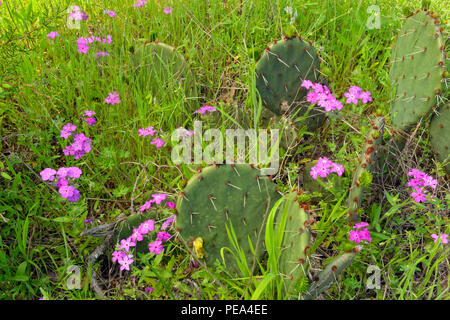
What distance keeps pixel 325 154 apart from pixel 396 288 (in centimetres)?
91

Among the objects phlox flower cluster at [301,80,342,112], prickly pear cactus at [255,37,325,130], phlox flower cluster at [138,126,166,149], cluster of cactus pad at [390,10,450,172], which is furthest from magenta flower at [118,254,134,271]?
cluster of cactus pad at [390,10,450,172]

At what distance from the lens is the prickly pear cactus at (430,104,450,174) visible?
200 cm

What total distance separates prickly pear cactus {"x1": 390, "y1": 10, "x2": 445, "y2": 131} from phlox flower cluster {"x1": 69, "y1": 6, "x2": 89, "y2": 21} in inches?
79.0

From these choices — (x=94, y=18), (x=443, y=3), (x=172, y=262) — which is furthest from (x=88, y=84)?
(x=443, y=3)

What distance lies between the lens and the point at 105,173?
2.14 meters

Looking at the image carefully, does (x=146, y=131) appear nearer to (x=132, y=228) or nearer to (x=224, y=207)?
(x=132, y=228)

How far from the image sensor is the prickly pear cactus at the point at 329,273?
1.27 m

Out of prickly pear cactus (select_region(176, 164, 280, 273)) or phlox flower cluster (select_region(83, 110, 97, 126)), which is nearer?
prickly pear cactus (select_region(176, 164, 280, 273))

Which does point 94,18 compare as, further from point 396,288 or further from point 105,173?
point 396,288

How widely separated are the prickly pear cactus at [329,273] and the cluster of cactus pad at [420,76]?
1017 mm

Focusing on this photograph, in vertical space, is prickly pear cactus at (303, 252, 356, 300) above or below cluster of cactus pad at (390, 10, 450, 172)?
below

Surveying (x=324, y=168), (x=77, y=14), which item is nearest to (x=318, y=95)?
(x=324, y=168)

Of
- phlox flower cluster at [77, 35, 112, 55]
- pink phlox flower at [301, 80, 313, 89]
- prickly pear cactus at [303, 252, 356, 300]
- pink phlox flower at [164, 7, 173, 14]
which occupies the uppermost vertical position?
pink phlox flower at [164, 7, 173, 14]

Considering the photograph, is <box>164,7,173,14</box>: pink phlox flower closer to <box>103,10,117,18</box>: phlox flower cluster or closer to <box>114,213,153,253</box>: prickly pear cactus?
<box>103,10,117,18</box>: phlox flower cluster
